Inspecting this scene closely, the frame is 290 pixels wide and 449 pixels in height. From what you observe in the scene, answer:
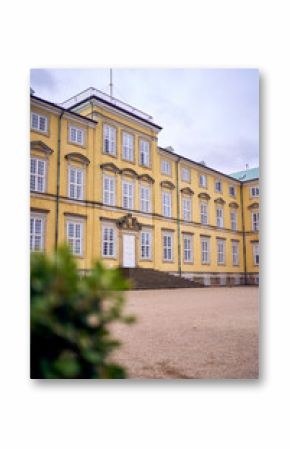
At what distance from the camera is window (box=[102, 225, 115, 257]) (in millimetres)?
3434

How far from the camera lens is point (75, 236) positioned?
319 cm

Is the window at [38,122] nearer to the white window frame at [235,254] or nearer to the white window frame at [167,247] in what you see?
the white window frame at [167,247]

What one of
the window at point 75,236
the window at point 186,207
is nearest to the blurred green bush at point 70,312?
the window at point 75,236

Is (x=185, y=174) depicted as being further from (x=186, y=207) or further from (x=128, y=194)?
(x=128, y=194)

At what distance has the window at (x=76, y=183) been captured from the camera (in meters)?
3.36

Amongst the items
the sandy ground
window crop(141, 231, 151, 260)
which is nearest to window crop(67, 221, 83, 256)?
the sandy ground

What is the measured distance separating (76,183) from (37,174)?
35cm

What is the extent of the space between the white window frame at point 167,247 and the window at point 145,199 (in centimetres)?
28

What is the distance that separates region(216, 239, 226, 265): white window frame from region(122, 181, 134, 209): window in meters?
0.82

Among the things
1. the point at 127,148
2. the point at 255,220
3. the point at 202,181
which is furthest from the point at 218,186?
the point at 127,148

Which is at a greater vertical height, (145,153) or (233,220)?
(145,153)

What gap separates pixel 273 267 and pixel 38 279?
232 cm

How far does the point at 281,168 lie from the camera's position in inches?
127
